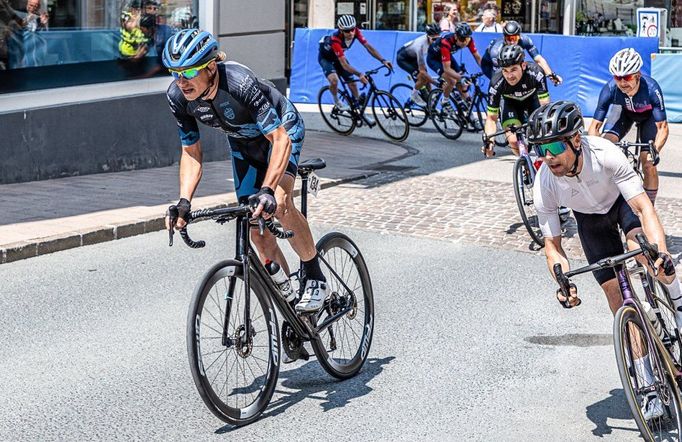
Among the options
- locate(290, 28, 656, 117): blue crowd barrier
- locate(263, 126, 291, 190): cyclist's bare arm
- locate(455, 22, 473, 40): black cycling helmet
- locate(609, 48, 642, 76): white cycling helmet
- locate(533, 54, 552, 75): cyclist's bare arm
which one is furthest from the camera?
locate(290, 28, 656, 117): blue crowd barrier

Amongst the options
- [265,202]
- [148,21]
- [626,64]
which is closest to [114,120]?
[148,21]

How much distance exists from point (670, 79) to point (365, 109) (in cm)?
616

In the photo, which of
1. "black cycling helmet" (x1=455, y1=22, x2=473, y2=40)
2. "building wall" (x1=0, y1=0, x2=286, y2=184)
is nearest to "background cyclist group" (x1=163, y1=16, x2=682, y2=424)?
"building wall" (x1=0, y1=0, x2=286, y2=184)

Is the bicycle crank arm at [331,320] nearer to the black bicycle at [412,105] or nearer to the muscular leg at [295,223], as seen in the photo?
the muscular leg at [295,223]

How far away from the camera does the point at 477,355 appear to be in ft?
23.0

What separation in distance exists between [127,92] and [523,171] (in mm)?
5852

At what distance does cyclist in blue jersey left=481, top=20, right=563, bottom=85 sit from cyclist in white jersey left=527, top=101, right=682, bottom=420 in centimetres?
801

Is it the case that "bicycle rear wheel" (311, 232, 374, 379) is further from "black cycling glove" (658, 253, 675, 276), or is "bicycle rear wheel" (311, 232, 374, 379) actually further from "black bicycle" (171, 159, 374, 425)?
"black cycling glove" (658, 253, 675, 276)

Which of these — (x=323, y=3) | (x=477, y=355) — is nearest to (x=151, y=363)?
(x=477, y=355)

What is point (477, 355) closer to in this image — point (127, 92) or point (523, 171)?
point (523, 171)

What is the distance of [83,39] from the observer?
543 inches

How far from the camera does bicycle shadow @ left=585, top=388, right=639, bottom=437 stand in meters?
5.68

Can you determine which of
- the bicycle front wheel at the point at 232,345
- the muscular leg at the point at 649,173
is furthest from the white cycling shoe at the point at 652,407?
the muscular leg at the point at 649,173

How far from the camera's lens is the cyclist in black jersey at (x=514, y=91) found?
35.0ft
